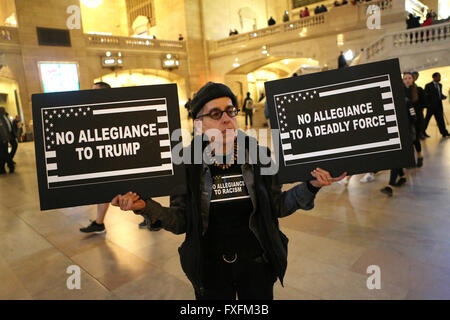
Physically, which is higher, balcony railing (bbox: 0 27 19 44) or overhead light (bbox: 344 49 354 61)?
balcony railing (bbox: 0 27 19 44)

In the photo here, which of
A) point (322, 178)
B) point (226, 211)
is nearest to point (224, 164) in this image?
point (226, 211)

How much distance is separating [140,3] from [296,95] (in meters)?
34.6

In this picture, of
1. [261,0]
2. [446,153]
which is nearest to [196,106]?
[446,153]

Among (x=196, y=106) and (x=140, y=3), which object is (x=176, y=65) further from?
(x=196, y=106)

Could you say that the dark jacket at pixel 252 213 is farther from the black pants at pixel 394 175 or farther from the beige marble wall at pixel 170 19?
the beige marble wall at pixel 170 19

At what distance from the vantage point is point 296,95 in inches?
69.4

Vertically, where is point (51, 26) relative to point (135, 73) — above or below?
above

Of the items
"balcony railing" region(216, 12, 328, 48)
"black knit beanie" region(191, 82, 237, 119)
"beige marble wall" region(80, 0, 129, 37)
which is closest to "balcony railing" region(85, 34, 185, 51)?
"balcony railing" region(216, 12, 328, 48)

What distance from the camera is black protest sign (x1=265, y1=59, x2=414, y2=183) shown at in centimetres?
175

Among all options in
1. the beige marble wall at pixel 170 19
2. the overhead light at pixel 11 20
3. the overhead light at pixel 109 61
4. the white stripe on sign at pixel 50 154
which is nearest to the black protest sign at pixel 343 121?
the white stripe on sign at pixel 50 154

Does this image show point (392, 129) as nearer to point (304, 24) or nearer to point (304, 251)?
point (304, 251)

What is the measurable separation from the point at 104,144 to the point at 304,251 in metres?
2.61

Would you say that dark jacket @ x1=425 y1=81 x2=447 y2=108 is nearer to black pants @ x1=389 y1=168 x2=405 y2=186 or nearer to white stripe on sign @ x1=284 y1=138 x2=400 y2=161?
black pants @ x1=389 y1=168 x2=405 y2=186

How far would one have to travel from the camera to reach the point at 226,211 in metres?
1.79
